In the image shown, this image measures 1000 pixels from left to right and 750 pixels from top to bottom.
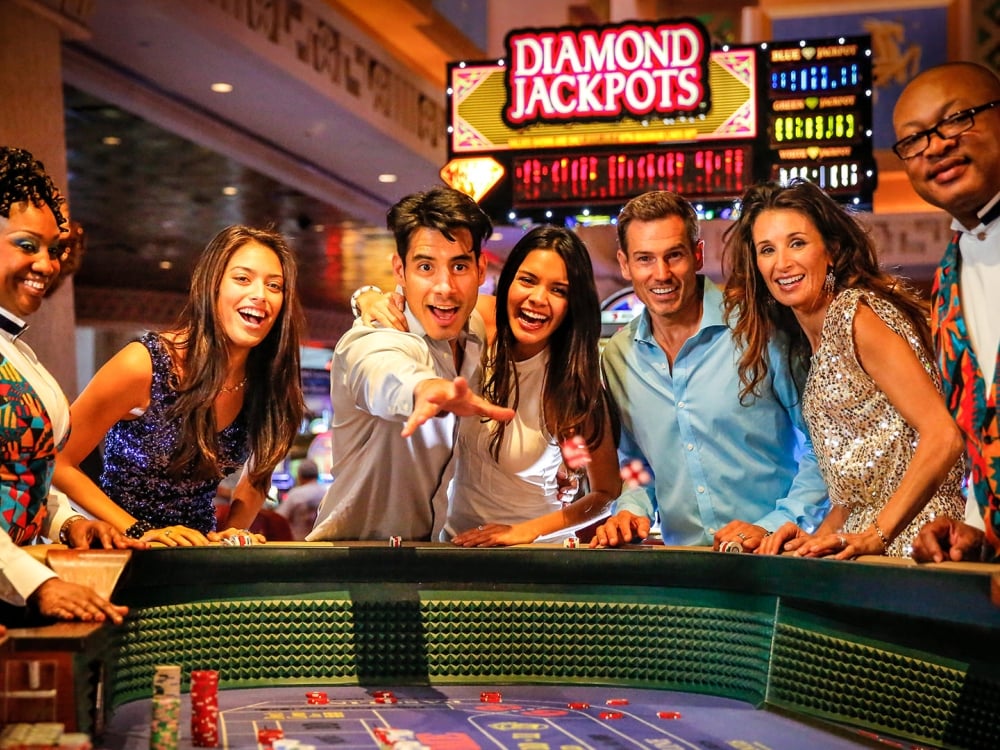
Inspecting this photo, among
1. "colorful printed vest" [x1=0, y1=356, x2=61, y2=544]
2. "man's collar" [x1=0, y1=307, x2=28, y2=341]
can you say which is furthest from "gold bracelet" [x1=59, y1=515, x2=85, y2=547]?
"man's collar" [x1=0, y1=307, x2=28, y2=341]

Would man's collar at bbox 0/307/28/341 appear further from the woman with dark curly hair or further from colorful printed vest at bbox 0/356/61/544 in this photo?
colorful printed vest at bbox 0/356/61/544

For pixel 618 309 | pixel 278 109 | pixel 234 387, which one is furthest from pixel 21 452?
pixel 618 309

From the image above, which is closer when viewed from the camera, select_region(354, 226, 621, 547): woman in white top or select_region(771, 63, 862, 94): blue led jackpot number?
select_region(354, 226, 621, 547): woman in white top

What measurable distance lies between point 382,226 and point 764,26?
449 cm

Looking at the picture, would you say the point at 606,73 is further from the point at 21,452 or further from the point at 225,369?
the point at 21,452

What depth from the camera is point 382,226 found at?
45.0 feet

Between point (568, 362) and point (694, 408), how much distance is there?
36 centimetres

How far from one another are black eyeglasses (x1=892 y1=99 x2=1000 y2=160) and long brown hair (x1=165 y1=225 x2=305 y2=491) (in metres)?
1.58

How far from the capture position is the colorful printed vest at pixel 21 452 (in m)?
2.39

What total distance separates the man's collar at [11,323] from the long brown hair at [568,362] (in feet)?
4.15

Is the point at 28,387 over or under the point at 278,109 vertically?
under

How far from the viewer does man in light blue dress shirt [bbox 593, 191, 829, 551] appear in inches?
132

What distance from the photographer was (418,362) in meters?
2.92

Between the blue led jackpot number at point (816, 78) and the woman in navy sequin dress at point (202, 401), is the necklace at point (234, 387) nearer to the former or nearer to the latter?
the woman in navy sequin dress at point (202, 401)
